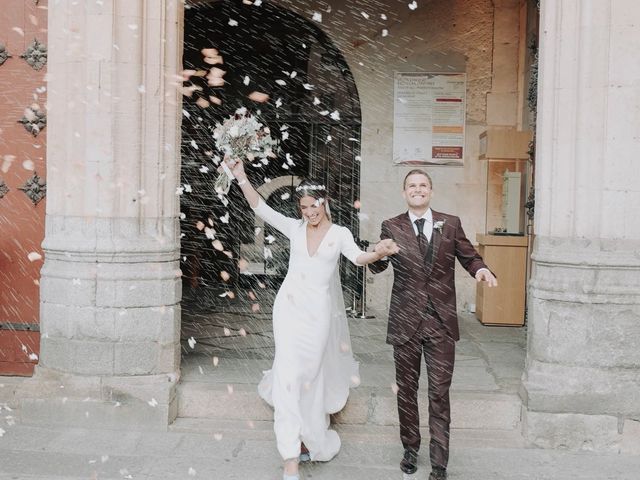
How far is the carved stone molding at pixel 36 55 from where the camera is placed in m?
6.46

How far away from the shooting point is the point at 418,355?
16.4 feet

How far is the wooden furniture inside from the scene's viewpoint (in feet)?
29.8

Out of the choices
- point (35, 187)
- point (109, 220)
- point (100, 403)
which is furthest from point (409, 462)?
point (35, 187)

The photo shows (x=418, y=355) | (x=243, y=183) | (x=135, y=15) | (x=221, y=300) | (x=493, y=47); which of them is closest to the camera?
(x=418, y=355)

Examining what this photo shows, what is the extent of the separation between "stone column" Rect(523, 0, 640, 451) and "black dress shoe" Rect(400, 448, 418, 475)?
1.08 metres

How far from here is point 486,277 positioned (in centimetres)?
471

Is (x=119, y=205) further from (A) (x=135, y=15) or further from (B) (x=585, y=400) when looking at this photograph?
(B) (x=585, y=400)

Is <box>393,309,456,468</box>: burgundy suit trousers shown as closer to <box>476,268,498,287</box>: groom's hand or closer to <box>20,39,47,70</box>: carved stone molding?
<box>476,268,498,287</box>: groom's hand

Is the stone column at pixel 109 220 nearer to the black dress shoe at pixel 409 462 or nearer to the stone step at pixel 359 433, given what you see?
the stone step at pixel 359 433

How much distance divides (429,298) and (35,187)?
3.82 metres

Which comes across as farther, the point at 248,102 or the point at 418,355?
the point at 248,102

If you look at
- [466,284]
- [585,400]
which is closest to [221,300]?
[466,284]

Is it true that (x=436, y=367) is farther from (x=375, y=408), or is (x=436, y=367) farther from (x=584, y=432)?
(x=584, y=432)

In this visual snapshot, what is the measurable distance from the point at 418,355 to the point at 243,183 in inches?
71.8
